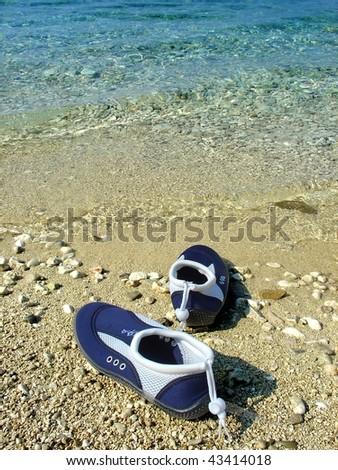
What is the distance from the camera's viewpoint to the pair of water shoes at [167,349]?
9.02ft

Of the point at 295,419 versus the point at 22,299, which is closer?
the point at 295,419

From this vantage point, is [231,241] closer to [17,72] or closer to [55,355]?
[55,355]

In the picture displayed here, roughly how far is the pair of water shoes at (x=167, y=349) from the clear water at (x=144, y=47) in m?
5.51

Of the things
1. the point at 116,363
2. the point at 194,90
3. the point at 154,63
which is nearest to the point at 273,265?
the point at 116,363

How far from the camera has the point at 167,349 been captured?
3.05 meters

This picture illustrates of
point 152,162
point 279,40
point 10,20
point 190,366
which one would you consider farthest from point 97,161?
point 10,20

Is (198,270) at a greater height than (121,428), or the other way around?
(198,270)

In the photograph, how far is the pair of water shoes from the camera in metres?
2.75

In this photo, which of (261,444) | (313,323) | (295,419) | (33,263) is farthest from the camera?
(33,263)

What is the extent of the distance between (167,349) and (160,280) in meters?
1.05

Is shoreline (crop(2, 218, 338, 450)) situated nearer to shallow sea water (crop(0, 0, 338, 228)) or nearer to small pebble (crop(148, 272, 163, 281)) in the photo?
small pebble (crop(148, 272, 163, 281))

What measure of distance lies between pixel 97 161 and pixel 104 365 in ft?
12.1

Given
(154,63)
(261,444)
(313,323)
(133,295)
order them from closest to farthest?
1. (261,444)
2. (313,323)
3. (133,295)
4. (154,63)
